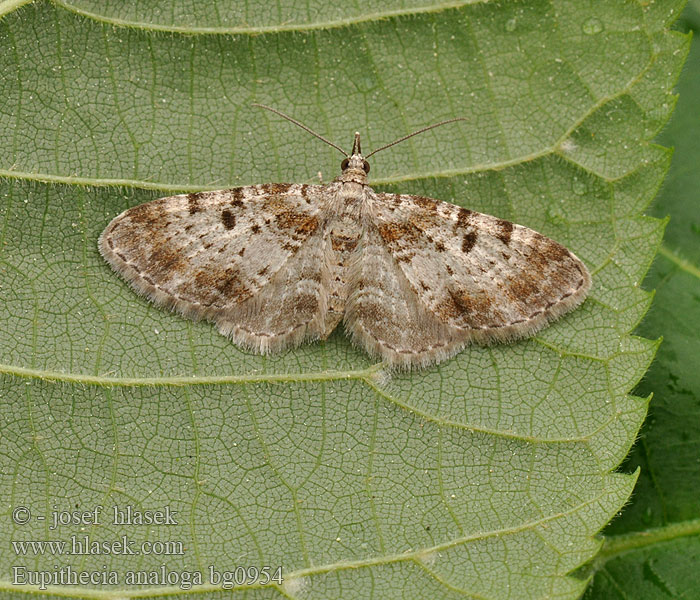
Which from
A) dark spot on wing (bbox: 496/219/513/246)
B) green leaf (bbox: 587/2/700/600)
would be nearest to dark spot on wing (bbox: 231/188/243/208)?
dark spot on wing (bbox: 496/219/513/246)

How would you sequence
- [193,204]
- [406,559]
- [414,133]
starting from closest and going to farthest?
[406,559] < [193,204] < [414,133]

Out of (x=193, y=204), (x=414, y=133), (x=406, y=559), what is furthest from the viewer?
(x=414, y=133)

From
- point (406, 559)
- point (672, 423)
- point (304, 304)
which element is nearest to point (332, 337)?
point (304, 304)

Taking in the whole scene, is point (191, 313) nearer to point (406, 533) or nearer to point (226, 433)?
point (226, 433)

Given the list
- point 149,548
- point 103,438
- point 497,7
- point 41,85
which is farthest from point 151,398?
point 497,7

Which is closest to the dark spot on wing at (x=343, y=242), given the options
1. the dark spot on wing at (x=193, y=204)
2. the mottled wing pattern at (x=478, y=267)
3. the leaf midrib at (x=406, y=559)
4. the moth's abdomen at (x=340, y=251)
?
the moth's abdomen at (x=340, y=251)

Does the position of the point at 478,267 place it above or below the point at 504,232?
below

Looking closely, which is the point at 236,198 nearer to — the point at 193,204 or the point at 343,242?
the point at 193,204
